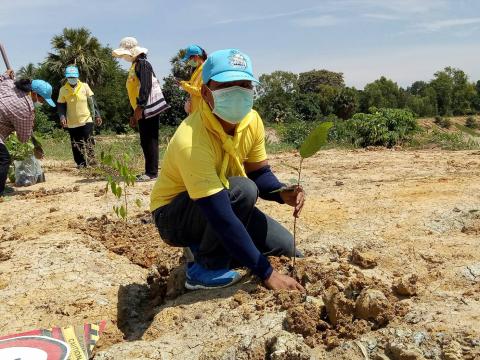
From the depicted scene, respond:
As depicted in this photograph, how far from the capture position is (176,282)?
8.09 feet

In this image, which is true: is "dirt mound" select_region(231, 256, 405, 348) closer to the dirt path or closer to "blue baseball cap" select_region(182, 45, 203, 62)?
the dirt path

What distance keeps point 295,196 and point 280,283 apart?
1.50 feet

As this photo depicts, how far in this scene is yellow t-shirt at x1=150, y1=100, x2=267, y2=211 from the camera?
201 centimetres

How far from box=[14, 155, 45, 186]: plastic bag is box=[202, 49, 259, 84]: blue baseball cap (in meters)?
4.01

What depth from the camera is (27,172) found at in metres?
5.48

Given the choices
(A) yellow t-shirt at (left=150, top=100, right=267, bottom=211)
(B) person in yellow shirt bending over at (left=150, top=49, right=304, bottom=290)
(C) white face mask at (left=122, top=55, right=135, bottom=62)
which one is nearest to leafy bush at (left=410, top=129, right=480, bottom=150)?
(C) white face mask at (left=122, top=55, right=135, bottom=62)

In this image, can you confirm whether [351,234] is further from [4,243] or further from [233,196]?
[4,243]

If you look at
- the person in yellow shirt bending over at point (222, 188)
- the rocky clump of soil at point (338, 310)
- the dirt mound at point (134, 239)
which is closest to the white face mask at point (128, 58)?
the dirt mound at point (134, 239)

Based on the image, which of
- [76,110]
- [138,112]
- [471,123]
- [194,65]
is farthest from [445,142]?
[471,123]

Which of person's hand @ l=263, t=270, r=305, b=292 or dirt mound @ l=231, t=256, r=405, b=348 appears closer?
dirt mound @ l=231, t=256, r=405, b=348

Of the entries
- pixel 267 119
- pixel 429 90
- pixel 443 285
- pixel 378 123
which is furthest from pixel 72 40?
pixel 429 90

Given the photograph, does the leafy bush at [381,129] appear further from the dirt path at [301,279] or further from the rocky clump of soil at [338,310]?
the rocky clump of soil at [338,310]

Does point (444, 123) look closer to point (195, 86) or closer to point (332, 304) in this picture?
point (195, 86)

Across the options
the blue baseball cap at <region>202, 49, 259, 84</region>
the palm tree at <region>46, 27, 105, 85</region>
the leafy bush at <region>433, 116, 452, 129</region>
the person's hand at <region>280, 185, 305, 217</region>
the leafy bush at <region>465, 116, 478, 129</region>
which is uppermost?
the palm tree at <region>46, 27, 105, 85</region>
